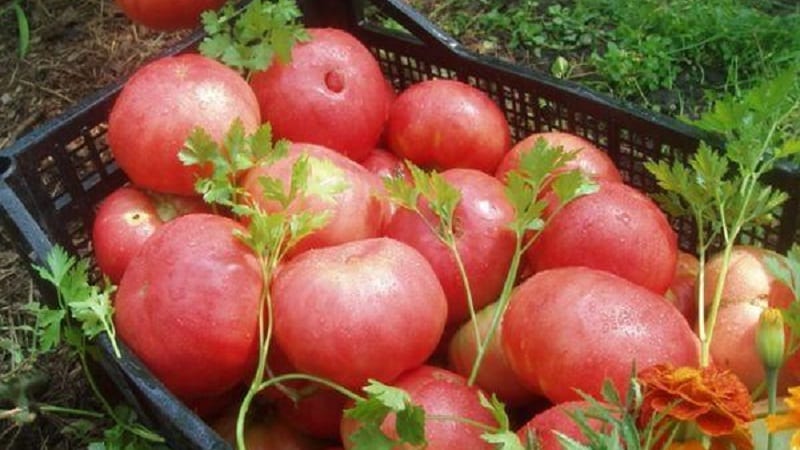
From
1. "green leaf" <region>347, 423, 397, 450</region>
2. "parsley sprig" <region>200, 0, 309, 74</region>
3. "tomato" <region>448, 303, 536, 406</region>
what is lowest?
"tomato" <region>448, 303, 536, 406</region>

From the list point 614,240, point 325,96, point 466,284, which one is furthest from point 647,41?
point 466,284

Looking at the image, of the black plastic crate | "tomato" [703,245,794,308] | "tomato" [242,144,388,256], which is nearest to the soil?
the black plastic crate

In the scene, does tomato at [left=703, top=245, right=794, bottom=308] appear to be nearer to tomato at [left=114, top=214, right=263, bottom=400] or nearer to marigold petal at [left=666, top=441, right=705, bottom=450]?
marigold petal at [left=666, top=441, right=705, bottom=450]

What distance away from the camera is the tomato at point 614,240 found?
1.20 meters

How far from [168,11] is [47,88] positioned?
609 mm

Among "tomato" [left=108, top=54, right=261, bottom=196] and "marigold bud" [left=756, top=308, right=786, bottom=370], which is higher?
"tomato" [left=108, top=54, right=261, bottom=196]

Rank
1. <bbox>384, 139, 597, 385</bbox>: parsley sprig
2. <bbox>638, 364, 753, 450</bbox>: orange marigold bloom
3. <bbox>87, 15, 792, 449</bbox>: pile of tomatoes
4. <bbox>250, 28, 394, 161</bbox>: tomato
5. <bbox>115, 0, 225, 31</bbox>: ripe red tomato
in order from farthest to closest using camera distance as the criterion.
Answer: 1. <bbox>115, 0, 225, 31</bbox>: ripe red tomato
2. <bbox>250, 28, 394, 161</bbox>: tomato
3. <bbox>384, 139, 597, 385</bbox>: parsley sprig
4. <bbox>87, 15, 792, 449</bbox>: pile of tomatoes
5. <bbox>638, 364, 753, 450</bbox>: orange marigold bloom

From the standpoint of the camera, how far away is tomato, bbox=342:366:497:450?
996 mm

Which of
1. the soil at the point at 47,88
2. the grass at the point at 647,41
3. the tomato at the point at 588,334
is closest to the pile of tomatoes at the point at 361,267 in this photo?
the tomato at the point at 588,334

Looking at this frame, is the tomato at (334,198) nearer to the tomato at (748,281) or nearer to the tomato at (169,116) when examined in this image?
the tomato at (169,116)

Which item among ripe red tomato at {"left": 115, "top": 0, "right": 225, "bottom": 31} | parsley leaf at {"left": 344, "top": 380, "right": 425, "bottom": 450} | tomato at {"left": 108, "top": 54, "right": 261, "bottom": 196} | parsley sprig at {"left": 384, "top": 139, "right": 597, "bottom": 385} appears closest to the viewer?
parsley leaf at {"left": 344, "top": 380, "right": 425, "bottom": 450}

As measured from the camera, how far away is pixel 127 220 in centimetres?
132

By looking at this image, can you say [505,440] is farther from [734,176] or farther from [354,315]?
[734,176]

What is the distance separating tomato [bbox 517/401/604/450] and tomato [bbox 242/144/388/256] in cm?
34
